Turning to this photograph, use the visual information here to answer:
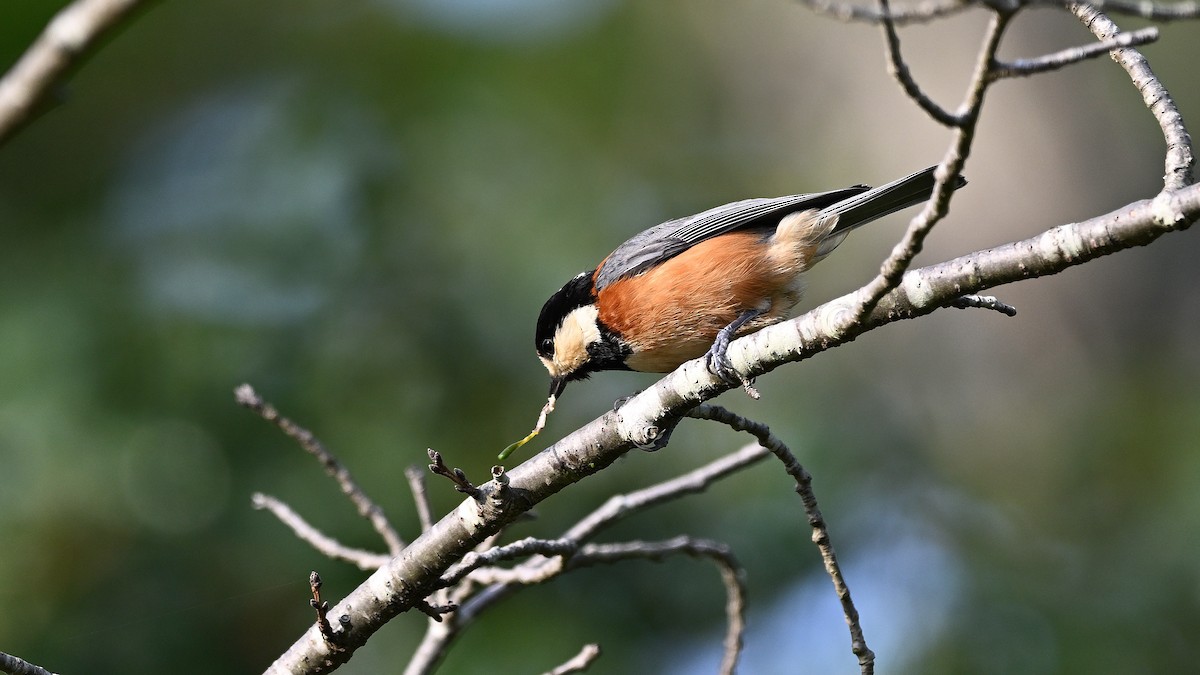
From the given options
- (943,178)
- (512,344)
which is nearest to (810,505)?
(943,178)

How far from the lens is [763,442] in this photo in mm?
2561

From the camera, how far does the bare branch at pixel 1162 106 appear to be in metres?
2.04

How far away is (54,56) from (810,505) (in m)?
1.98

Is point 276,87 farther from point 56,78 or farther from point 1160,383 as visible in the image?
point 56,78

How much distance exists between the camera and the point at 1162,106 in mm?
2334

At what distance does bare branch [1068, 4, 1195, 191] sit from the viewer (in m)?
2.04

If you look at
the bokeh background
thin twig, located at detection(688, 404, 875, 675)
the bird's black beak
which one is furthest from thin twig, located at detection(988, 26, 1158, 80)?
the bokeh background

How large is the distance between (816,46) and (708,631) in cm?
534

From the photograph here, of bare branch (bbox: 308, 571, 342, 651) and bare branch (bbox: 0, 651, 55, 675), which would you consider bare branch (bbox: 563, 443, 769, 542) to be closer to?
bare branch (bbox: 308, 571, 342, 651)

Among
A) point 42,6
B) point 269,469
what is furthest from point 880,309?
point 42,6

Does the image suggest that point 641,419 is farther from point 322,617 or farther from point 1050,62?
point 1050,62

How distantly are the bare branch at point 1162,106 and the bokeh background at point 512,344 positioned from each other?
3824 millimetres

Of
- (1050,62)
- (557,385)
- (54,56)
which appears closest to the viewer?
(54,56)

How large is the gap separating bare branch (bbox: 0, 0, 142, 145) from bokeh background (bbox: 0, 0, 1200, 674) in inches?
163
